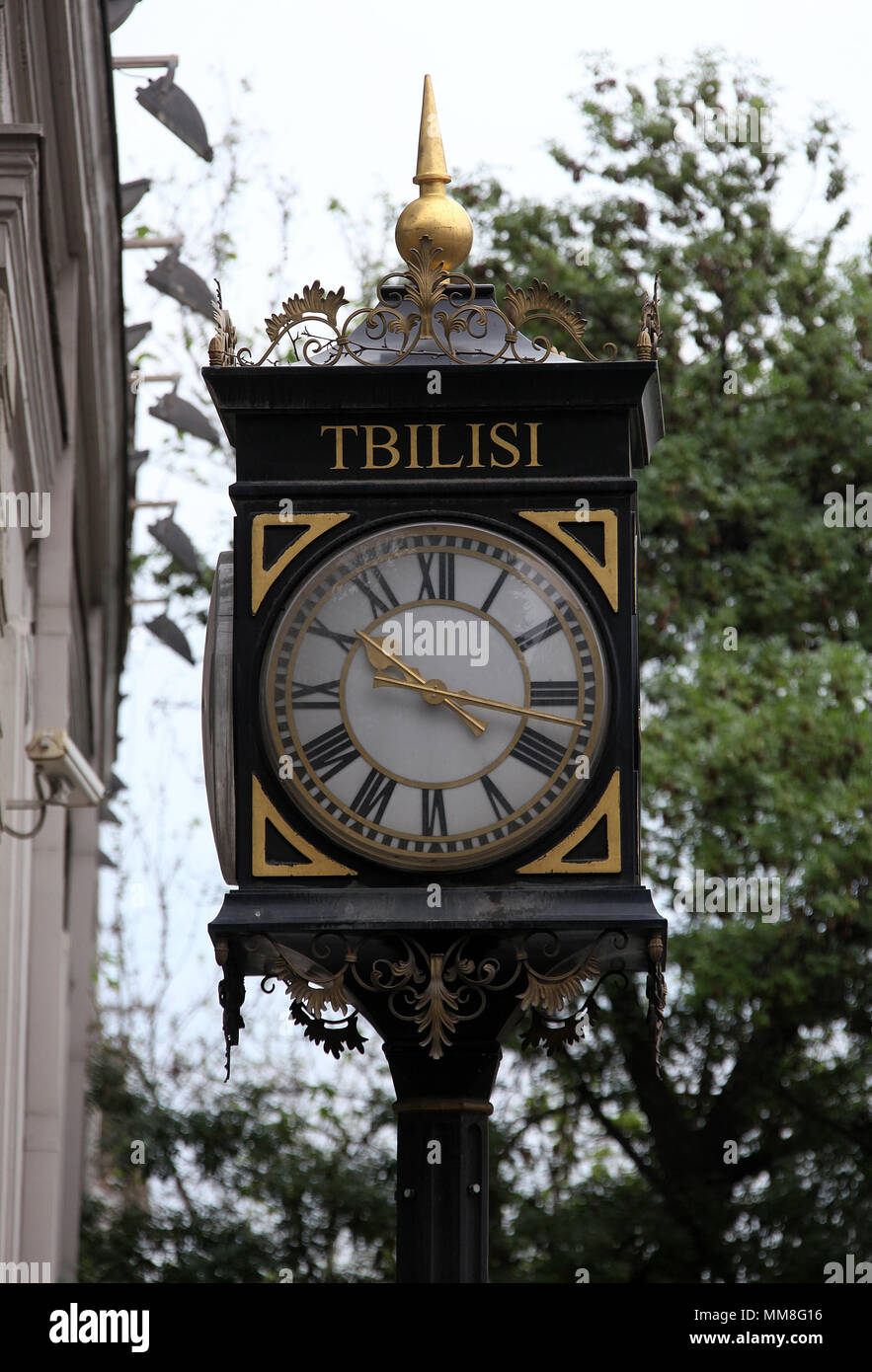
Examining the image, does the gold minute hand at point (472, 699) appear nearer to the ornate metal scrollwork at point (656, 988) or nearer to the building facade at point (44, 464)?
the ornate metal scrollwork at point (656, 988)

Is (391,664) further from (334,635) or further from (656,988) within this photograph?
(656,988)

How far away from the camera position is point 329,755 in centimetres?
431

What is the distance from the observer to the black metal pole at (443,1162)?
430 cm

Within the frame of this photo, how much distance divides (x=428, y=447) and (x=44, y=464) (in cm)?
598

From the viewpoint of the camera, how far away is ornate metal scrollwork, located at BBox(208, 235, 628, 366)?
14.8 feet

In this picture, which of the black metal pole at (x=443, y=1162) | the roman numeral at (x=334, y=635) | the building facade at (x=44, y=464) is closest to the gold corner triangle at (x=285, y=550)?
the roman numeral at (x=334, y=635)

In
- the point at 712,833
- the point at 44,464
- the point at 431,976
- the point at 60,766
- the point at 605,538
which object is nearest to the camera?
the point at 431,976

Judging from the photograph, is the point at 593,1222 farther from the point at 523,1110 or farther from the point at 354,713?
the point at 354,713

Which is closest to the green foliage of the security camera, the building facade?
the building facade

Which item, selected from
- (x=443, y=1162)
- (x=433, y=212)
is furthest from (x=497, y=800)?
(x=433, y=212)

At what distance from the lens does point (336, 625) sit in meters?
4.37

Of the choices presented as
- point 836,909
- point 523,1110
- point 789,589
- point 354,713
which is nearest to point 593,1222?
point 523,1110
